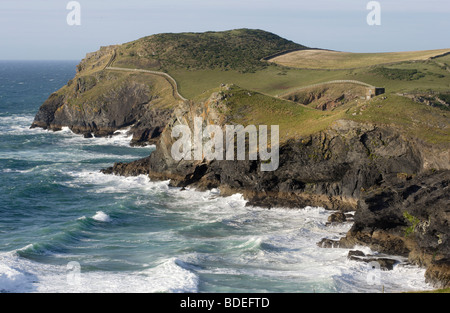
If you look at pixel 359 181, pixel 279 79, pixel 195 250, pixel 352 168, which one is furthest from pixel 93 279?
pixel 279 79

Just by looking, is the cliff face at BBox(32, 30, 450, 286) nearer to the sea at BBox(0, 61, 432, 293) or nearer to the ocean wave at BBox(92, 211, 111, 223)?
the sea at BBox(0, 61, 432, 293)

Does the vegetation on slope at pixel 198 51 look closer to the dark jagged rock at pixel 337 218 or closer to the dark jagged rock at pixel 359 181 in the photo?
the dark jagged rock at pixel 359 181

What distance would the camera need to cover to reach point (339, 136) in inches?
2143

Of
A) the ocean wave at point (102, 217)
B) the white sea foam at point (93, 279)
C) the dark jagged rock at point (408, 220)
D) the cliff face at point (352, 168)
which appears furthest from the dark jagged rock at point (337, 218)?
the ocean wave at point (102, 217)

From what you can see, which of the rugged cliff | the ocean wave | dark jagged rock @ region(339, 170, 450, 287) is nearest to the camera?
dark jagged rock @ region(339, 170, 450, 287)

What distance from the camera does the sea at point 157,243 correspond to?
3591 centimetres

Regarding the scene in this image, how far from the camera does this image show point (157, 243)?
146ft

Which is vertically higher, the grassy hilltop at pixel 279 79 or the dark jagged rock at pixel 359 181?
the grassy hilltop at pixel 279 79

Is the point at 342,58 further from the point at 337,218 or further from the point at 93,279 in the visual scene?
the point at 93,279

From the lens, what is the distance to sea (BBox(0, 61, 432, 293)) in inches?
1414

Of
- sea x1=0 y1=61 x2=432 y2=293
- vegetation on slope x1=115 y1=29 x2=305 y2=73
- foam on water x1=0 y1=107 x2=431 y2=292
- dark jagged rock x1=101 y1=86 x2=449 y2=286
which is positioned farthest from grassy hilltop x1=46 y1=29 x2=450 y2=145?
sea x1=0 y1=61 x2=432 y2=293

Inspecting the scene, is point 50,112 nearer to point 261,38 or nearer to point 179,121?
point 179,121
